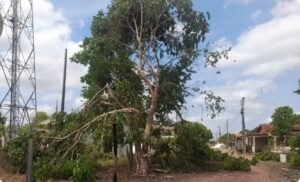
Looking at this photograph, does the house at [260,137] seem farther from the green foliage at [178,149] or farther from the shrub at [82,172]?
the shrub at [82,172]

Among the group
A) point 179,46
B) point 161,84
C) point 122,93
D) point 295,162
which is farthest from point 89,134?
point 295,162

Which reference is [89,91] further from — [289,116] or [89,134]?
[289,116]

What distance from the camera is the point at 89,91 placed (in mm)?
25781

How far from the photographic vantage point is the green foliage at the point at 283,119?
51781mm

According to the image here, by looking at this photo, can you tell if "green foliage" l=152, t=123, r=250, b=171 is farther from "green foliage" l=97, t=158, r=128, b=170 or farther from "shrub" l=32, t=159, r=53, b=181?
"shrub" l=32, t=159, r=53, b=181

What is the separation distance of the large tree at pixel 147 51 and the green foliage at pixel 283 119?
30.8m

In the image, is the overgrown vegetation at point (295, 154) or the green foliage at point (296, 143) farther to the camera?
the green foliage at point (296, 143)

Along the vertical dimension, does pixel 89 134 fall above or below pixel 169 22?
below

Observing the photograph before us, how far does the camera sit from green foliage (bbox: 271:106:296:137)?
5178 centimetres

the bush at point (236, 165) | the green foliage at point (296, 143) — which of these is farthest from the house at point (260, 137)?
the bush at point (236, 165)

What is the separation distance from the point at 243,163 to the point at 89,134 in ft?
25.9

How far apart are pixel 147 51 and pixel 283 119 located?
33.5m

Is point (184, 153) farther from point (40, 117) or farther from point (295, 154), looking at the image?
point (40, 117)

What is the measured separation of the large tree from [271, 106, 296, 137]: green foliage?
30829 millimetres
